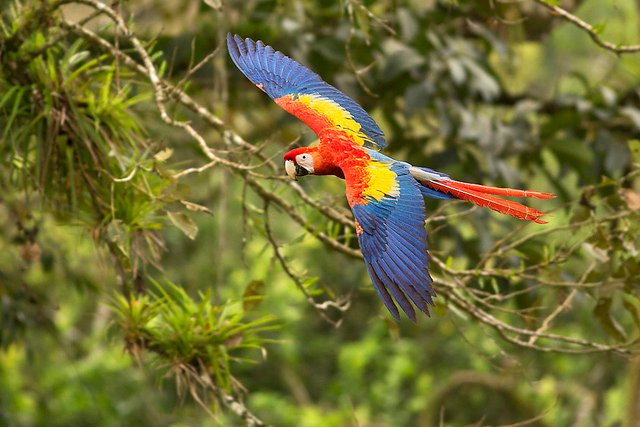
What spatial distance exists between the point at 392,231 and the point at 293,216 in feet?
1.90

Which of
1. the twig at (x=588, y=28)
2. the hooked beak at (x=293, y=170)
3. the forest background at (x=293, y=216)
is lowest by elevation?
the forest background at (x=293, y=216)

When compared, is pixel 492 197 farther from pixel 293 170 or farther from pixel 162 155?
pixel 162 155

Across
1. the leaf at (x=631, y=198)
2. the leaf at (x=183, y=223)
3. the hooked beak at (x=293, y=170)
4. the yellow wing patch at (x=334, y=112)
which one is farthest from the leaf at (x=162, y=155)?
the leaf at (x=631, y=198)

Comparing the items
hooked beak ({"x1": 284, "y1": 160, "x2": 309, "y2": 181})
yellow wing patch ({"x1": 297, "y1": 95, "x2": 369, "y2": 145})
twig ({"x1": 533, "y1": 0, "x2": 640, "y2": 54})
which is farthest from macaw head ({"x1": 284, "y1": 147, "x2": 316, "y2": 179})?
twig ({"x1": 533, "y1": 0, "x2": 640, "y2": 54})

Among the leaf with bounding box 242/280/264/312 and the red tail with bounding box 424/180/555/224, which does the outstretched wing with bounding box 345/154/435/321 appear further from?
the leaf with bounding box 242/280/264/312

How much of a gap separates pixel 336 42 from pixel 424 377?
2.65 m

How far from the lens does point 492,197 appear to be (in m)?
1.99

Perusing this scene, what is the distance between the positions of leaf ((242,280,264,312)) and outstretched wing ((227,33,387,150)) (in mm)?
428

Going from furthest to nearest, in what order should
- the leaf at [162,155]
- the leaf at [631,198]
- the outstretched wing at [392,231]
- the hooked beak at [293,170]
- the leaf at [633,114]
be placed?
the leaf at [633,114]
the leaf at [631,198]
the hooked beak at [293,170]
the leaf at [162,155]
the outstretched wing at [392,231]

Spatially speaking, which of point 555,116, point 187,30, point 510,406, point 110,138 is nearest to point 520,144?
point 555,116

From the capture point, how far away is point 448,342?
5977 mm

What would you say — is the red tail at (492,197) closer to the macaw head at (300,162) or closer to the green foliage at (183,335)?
the macaw head at (300,162)

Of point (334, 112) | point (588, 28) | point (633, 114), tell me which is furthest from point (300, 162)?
point (633, 114)

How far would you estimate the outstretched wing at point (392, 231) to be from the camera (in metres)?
1.68
